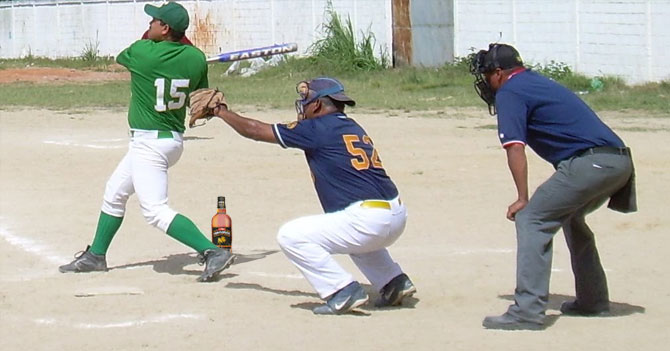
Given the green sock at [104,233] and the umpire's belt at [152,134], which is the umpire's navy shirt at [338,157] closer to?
the umpire's belt at [152,134]

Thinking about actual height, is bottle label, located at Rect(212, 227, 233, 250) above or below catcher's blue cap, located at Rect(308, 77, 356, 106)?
below

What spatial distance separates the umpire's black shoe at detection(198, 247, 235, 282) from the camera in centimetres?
858

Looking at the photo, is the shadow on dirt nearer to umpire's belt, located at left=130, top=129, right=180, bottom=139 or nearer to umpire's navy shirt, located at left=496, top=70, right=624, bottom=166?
umpire's belt, located at left=130, top=129, right=180, bottom=139

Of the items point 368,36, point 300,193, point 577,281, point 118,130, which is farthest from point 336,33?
point 577,281

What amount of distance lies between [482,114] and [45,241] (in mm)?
11041

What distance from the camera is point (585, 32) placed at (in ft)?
85.6

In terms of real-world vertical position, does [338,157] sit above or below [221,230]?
above

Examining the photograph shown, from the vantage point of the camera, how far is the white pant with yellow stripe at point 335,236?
743 cm

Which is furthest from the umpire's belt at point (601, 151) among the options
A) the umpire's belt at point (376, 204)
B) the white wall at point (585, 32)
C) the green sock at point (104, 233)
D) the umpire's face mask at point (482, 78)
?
the white wall at point (585, 32)

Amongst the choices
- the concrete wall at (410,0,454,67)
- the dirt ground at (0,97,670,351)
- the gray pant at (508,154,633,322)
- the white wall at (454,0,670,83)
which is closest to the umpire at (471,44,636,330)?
the gray pant at (508,154,633,322)

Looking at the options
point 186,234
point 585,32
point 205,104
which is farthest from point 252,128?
point 585,32

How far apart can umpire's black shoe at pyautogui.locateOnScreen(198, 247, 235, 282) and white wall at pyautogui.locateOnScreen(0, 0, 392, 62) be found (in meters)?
23.2

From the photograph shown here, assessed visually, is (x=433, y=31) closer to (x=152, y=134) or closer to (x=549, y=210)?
(x=152, y=134)

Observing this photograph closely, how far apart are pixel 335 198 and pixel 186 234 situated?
1.61 m
